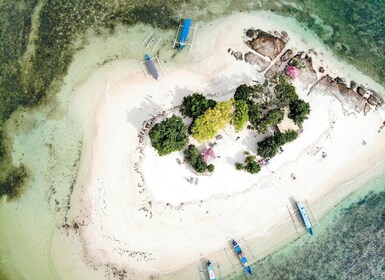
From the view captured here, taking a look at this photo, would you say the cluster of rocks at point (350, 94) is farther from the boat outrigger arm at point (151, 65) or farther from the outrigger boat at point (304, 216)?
the boat outrigger arm at point (151, 65)

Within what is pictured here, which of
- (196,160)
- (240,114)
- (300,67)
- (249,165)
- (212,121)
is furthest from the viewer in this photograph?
(300,67)

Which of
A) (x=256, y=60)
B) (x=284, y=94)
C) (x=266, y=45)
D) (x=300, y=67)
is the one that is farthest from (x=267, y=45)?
(x=284, y=94)

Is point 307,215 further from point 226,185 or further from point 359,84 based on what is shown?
point 359,84

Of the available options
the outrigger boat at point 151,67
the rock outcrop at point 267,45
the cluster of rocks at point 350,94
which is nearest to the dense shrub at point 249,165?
Result: the cluster of rocks at point 350,94

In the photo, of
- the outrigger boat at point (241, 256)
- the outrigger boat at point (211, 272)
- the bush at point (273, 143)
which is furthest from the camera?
the outrigger boat at point (241, 256)

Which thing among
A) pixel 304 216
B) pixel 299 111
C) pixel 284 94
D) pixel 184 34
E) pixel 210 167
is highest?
pixel 184 34

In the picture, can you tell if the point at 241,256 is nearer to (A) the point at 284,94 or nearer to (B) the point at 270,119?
(B) the point at 270,119

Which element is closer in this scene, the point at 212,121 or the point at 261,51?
the point at 212,121
